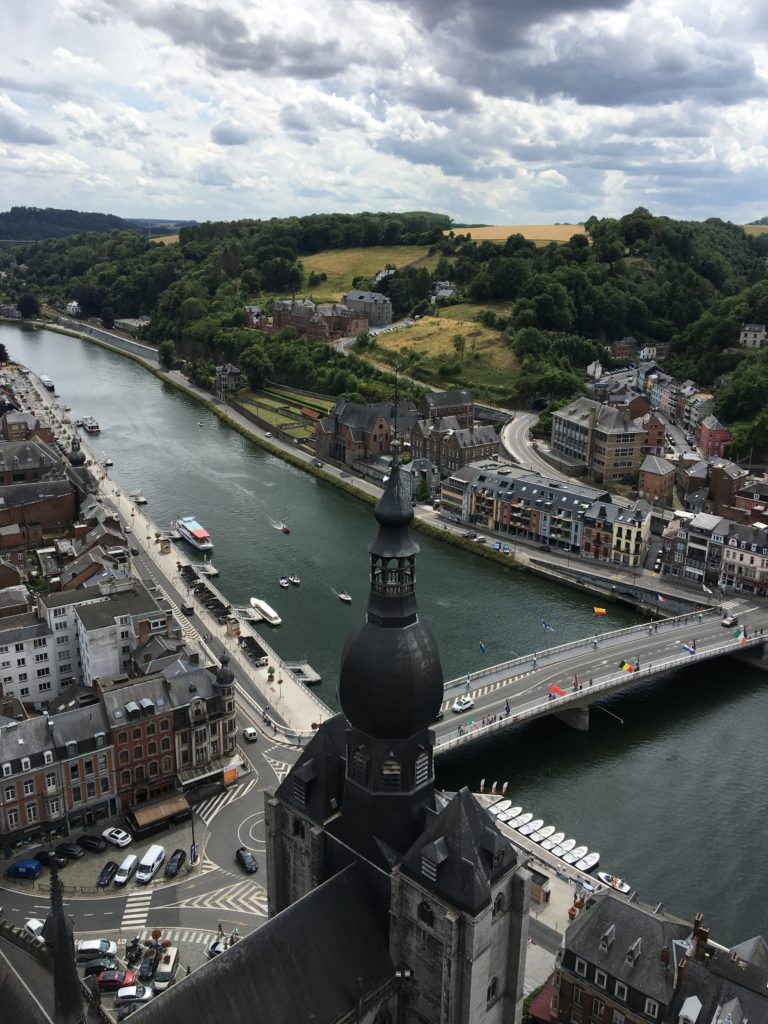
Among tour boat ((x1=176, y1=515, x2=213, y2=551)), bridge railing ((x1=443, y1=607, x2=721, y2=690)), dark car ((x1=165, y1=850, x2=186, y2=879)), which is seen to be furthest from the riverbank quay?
dark car ((x1=165, y1=850, x2=186, y2=879))

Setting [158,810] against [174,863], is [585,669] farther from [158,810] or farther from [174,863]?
[174,863]

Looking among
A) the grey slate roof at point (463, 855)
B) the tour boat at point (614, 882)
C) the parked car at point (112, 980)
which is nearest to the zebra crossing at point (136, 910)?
the parked car at point (112, 980)

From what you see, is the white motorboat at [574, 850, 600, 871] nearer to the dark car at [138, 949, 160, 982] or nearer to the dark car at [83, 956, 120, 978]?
the dark car at [138, 949, 160, 982]

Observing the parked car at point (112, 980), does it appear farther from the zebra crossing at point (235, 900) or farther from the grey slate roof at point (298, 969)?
the grey slate roof at point (298, 969)

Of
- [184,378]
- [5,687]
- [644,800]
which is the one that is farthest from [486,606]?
[184,378]

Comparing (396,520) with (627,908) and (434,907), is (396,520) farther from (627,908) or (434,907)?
(627,908)

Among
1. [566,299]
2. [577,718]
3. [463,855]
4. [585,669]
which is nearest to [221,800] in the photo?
[577,718]
